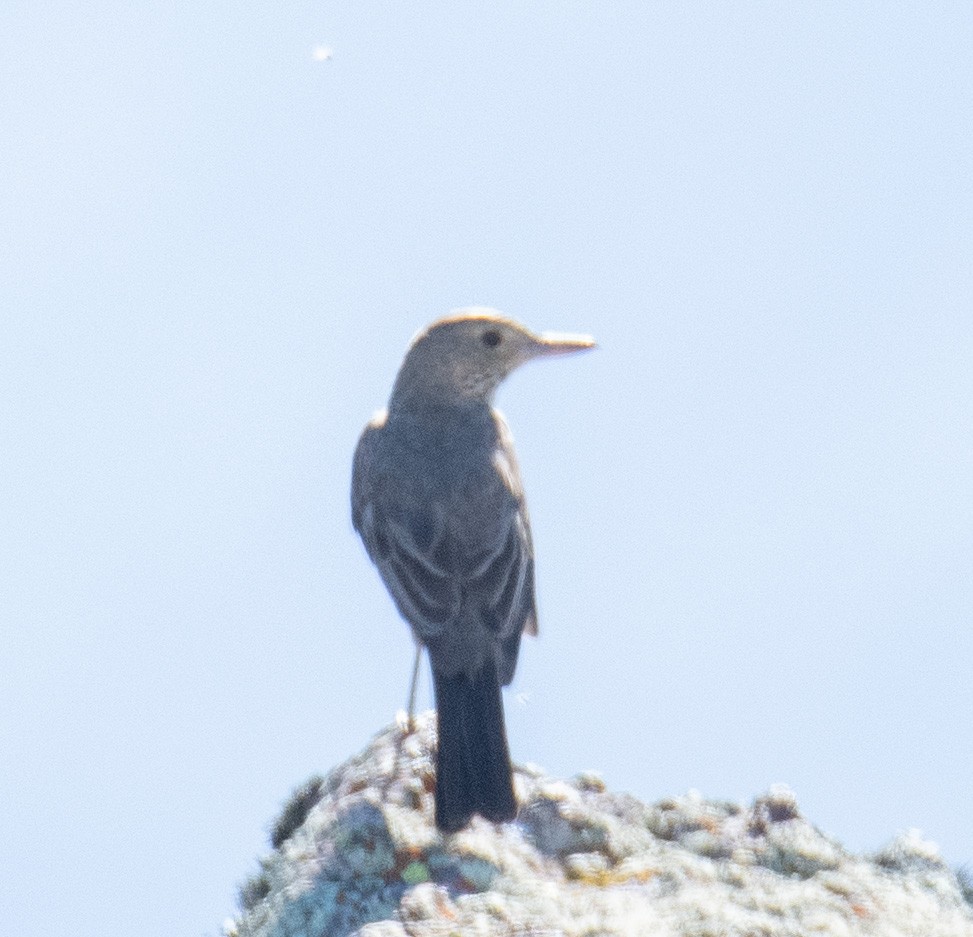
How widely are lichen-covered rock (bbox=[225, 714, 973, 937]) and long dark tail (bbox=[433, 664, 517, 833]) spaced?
0.34ft

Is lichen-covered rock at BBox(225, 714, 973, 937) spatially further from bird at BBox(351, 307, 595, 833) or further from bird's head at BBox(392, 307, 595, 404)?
bird's head at BBox(392, 307, 595, 404)

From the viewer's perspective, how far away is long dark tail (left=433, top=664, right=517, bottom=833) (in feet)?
21.4

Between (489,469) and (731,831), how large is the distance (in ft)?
8.46

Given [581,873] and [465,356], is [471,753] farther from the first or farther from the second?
[465,356]

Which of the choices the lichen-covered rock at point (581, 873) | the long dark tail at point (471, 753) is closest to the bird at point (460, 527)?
the long dark tail at point (471, 753)

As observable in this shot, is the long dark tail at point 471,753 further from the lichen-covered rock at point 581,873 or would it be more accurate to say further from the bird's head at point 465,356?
the bird's head at point 465,356

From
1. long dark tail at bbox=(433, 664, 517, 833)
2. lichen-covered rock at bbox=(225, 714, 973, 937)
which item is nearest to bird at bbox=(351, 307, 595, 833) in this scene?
long dark tail at bbox=(433, 664, 517, 833)

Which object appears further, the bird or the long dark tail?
the bird

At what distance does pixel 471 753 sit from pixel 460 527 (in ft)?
5.38

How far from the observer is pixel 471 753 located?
6.87 m

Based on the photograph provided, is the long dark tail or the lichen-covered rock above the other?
the long dark tail

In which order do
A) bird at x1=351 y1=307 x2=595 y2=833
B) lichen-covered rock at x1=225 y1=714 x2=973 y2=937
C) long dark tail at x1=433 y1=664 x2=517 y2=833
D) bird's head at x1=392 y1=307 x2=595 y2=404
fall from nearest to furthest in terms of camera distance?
lichen-covered rock at x1=225 y1=714 x2=973 y2=937
long dark tail at x1=433 y1=664 x2=517 y2=833
bird at x1=351 y1=307 x2=595 y2=833
bird's head at x1=392 y1=307 x2=595 y2=404

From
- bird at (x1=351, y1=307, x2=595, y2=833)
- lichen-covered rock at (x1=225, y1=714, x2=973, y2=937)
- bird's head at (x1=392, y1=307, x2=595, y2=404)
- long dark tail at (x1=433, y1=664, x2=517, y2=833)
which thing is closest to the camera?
lichen-covered rock at (x1=225, y1=714, x2=973, y2=937)

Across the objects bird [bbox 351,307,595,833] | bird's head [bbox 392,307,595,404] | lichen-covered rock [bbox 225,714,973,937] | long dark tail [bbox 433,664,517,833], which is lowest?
lichen-covered rock [bbox 225,714,973,937]
